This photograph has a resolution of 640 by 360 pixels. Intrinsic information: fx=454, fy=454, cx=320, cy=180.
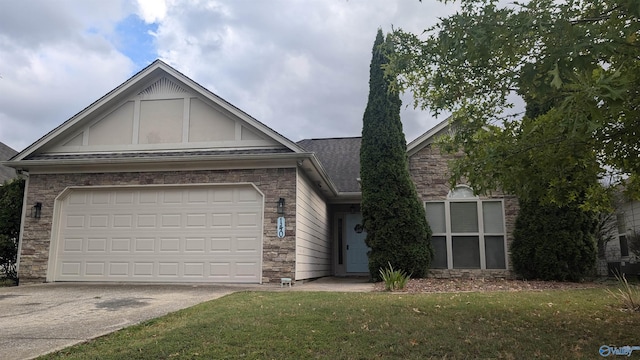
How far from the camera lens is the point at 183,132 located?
1098 centimetres

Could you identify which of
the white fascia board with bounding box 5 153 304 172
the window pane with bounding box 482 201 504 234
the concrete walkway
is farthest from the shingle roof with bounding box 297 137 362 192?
the concrete walkway

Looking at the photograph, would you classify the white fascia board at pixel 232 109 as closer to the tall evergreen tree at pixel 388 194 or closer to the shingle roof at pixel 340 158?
the tall evergreen tree at pixel 388 194

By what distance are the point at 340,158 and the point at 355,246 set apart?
3.26 m

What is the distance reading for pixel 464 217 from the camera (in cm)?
1230

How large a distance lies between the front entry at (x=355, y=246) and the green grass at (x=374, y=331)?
847 centimetres

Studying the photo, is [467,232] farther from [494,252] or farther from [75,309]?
[75,309]

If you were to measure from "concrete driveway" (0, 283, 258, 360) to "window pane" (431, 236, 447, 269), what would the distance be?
5.06 metres

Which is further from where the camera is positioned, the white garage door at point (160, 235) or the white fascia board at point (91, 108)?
the white fascia board at point (91, 108)

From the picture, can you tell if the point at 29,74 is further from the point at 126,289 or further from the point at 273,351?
the point at 273,351

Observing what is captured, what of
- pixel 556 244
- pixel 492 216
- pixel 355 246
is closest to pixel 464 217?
pixel 492 216

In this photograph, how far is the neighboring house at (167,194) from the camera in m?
10.2

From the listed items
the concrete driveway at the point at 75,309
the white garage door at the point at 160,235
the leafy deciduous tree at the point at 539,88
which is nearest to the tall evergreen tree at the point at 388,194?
the white garage door at the point at 160,235

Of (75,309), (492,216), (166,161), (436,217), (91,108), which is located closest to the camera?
(75,309)

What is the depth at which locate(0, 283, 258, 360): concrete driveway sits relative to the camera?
4551 mm
